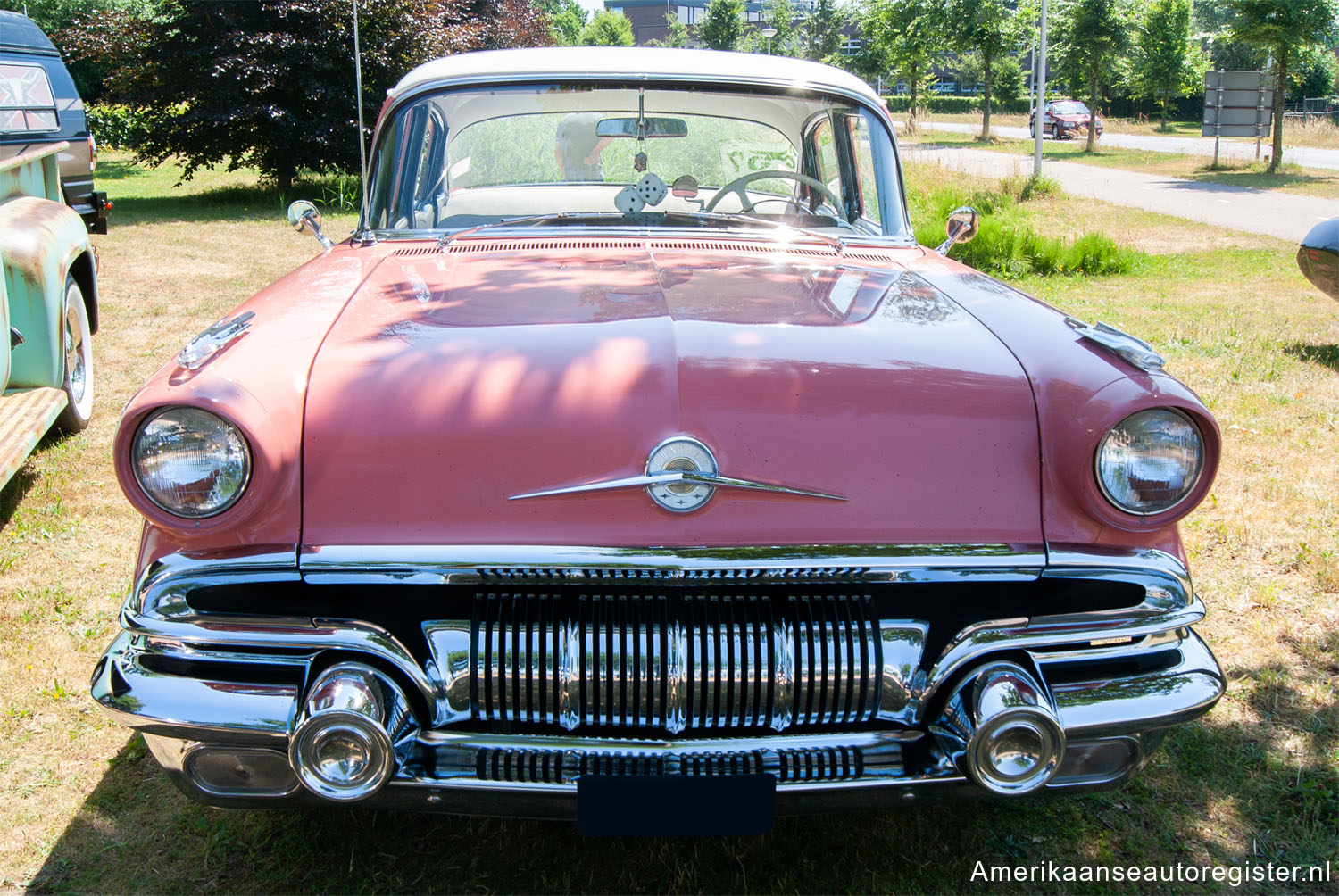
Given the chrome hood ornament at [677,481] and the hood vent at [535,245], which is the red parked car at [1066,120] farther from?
the chrome hood ornament at [677,481]

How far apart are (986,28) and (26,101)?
31.7 meters

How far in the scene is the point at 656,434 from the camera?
197 centimetres

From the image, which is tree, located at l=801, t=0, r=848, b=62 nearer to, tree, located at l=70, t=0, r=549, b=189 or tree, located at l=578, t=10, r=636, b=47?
tree, located at l=578, t=10, r=636, b=47

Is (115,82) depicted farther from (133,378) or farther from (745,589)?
(745,589)

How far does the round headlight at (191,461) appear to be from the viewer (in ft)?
6.37

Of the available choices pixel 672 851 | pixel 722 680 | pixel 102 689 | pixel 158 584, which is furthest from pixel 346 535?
pixel 672 851

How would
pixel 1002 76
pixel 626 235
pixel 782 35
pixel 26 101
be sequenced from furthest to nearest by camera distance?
1. pixel 782 35
2. pixel 1002 76
3. pixel 26 101
4. pixel 626 235

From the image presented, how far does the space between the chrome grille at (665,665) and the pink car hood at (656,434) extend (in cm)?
15

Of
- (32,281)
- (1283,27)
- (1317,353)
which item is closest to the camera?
(32,281)

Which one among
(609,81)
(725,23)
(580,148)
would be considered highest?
(725,23)

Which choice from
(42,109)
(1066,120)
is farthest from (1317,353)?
(1066,120)

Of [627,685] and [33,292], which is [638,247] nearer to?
[627,685]

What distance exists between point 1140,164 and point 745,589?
971 inches

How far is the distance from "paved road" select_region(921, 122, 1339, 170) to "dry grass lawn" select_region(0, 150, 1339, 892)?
20.1m
